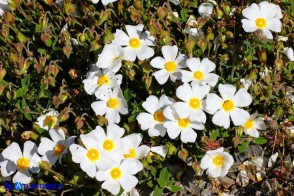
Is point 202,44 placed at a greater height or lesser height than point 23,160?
greater

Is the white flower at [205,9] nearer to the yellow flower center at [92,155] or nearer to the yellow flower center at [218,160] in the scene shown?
the yellow flower center at [218,160]

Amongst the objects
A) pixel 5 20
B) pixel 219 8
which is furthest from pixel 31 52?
pixel 219 8

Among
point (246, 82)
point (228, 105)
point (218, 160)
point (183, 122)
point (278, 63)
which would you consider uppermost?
point (278, 63)

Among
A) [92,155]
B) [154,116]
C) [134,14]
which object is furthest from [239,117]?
[134,14]

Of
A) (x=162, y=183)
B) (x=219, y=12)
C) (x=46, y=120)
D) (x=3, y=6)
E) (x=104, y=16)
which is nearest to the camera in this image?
(x=162, y=183)

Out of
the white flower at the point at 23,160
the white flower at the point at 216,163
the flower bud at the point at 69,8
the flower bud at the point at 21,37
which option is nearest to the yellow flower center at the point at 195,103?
the white flower at the point at 216,163

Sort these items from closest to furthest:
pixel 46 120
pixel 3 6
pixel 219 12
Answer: pixel 46 120
pixel 219 12
pixel 3 6

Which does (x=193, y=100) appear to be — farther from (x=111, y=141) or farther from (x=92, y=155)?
(x=92, y=155)

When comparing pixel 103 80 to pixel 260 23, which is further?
pixel 260 23
